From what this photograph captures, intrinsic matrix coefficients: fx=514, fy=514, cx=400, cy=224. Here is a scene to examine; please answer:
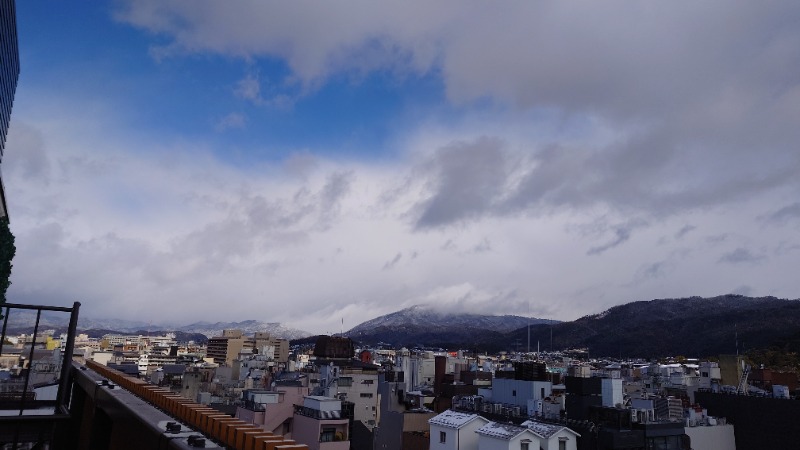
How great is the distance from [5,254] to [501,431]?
35.6 metres

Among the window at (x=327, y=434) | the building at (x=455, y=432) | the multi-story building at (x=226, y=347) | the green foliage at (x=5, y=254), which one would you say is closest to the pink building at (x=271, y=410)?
the window at (x=327, y=434)

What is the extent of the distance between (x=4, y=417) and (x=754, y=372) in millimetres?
69990

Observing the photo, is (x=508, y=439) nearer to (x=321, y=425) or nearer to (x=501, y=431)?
(x=501, y=431)

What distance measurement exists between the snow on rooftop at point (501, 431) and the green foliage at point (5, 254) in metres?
32.4

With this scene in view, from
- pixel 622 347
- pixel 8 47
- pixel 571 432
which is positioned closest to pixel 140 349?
pixel 8 47

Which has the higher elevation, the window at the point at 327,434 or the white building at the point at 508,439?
the white building at the point at 508,439

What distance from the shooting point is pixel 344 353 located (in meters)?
103

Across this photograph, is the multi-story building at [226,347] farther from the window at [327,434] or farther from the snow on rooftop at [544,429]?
the snow on rooftop at [544,429]

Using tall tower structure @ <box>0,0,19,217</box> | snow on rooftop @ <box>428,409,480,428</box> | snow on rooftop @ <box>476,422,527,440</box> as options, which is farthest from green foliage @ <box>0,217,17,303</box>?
snow on rooftop @ <box>476,422,527,440</box>

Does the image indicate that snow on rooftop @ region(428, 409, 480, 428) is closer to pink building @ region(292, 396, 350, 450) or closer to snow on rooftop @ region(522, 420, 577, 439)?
snow on rooftop @ region(522, 420, 577, 439)

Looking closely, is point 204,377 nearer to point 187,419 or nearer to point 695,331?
point 187,419

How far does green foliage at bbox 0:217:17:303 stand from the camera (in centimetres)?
3531

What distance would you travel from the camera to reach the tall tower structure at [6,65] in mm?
49419

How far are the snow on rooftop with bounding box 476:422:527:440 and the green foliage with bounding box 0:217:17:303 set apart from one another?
3243cm
